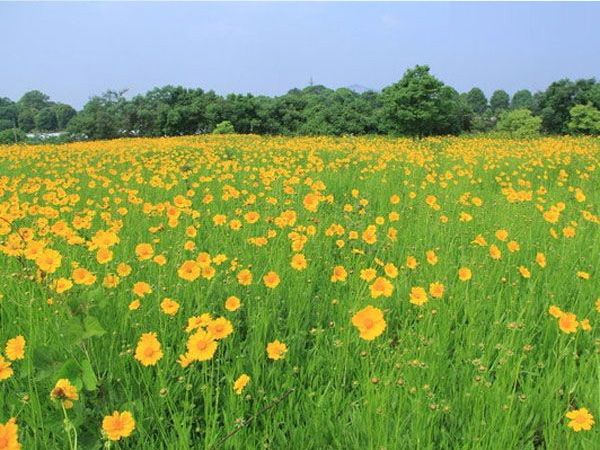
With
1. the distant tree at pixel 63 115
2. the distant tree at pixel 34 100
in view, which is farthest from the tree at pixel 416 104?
the distant tree at pixel 34 100

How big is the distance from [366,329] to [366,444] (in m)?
0.34

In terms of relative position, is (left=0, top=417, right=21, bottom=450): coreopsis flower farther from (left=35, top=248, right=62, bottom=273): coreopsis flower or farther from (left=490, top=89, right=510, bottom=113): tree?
(left=490, top=89, right=510, bottom=113): tree

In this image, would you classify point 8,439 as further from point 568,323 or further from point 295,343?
point 568,323

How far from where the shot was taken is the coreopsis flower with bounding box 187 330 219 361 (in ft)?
4.20

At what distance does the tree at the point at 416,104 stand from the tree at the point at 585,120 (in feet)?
30.1

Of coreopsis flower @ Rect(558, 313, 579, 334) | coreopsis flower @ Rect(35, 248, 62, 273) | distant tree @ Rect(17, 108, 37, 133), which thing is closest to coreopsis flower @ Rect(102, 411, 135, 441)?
coreopsis flower @ Rect(35, 248, 62, 273)

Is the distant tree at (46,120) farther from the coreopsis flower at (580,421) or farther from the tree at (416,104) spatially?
the coreopsis flower at (580,421)

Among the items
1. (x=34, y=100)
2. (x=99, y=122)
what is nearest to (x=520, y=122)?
(x=99, y=122)

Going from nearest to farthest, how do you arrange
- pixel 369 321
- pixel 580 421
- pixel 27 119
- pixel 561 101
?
pixel 580 421 → pixel 369 321 → pixel 561 101 → pixel 27 119

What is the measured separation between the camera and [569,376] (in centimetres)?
167

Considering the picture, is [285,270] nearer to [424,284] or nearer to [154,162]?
[424,284]

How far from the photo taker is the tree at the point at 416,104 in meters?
27.7

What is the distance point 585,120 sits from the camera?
3033 cm

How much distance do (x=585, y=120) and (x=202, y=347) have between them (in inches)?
1406
